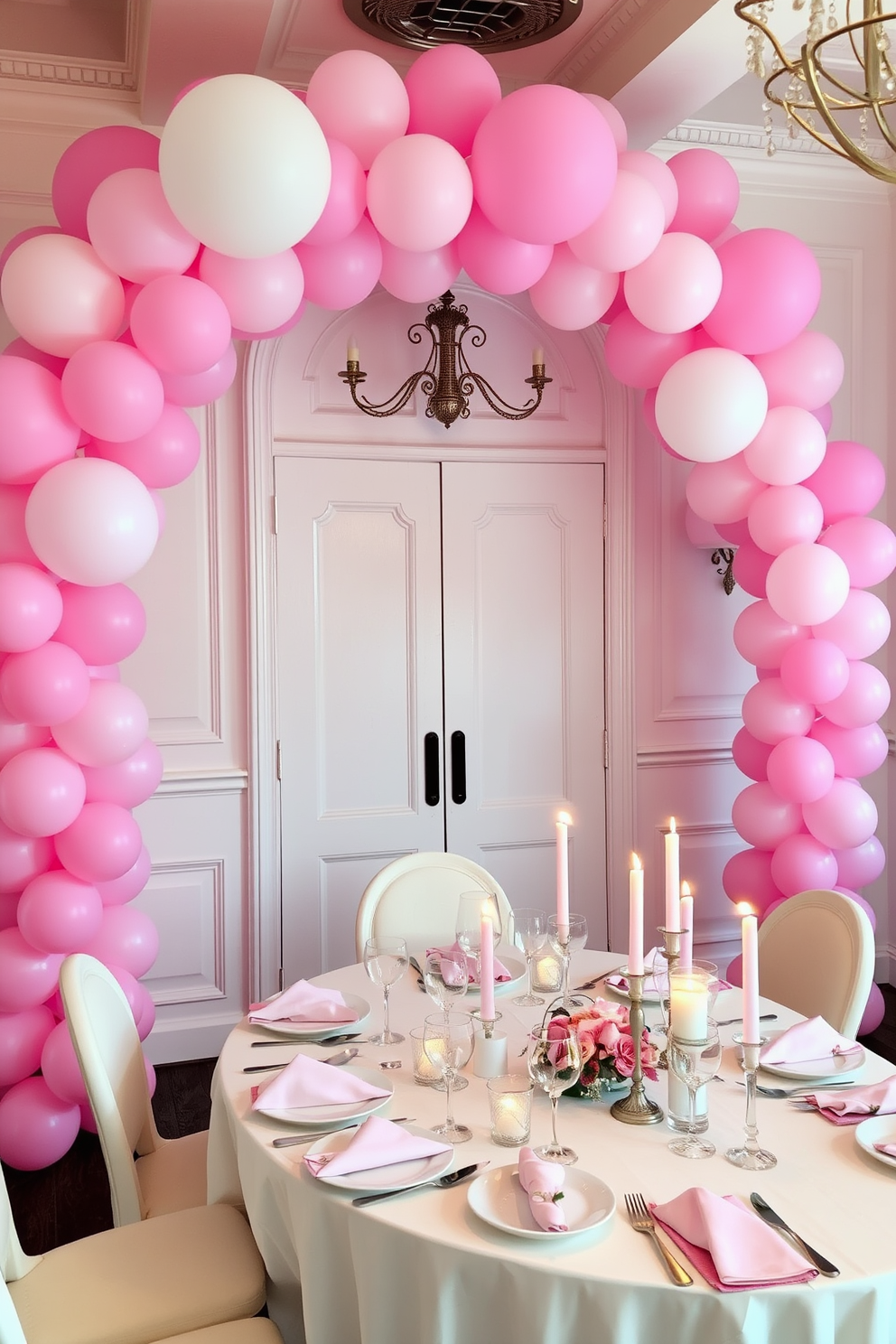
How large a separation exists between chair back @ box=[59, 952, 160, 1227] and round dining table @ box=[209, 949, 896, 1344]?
219mm

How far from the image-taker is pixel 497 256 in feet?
10.2

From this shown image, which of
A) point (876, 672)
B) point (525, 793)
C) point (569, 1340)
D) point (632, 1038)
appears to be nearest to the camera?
point (569, 1340)

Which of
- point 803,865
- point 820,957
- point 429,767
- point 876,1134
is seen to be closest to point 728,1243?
point 876,1134

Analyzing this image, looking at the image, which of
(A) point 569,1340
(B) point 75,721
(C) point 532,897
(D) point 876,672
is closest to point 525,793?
(C) point 532,897

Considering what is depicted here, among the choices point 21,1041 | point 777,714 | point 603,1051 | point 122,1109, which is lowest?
point 21,1041

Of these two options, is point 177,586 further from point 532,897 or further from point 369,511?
point 532,897

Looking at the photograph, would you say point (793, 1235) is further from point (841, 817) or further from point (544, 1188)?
point (841, 817)

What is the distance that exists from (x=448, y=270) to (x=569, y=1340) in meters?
2.64

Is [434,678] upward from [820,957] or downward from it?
upward

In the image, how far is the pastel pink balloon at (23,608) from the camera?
9.67 ft

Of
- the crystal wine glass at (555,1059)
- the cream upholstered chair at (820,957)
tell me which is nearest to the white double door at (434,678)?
the cream upholstered chair at (820,957)

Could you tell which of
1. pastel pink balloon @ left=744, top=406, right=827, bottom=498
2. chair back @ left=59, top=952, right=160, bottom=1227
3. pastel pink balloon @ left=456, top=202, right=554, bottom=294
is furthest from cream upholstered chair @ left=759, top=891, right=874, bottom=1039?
pastel pink balloon @ left=456, top=202, right=554, bottom=294

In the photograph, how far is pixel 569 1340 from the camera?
1.60 meters

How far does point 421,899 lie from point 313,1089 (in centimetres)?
124
